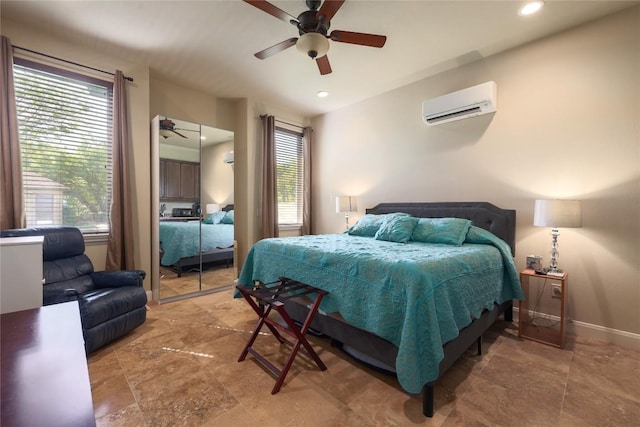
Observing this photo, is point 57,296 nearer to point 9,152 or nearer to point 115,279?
point 115,279

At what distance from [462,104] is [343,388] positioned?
3063mm

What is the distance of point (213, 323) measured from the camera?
2787 millimetres

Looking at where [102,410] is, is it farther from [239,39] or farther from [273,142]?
[273,142]

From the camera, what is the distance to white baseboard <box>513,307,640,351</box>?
231 centimetres

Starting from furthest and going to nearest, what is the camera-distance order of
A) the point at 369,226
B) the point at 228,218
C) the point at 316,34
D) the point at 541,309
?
the point at 228,218 < the point at 369,226 < the point at 541,309 < the point at 316,34

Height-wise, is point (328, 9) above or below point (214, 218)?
above

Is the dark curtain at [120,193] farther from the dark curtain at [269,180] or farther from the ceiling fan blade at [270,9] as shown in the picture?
the ceiling fan blade at [270,9]

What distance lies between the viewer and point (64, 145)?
9.36 feet

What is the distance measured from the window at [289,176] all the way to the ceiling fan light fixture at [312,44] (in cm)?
255

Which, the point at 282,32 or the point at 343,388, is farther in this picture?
the point at 282,32

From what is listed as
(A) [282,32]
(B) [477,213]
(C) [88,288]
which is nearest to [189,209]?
(C) [88,288]

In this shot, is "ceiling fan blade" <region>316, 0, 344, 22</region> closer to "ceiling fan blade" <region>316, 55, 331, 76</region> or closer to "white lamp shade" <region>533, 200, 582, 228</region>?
"ceiling fan blade" <region>316, 55, 331, 76</region>

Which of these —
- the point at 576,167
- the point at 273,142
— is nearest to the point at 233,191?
the point at 273,142

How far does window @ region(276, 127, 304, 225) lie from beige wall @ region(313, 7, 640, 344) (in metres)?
1.99
